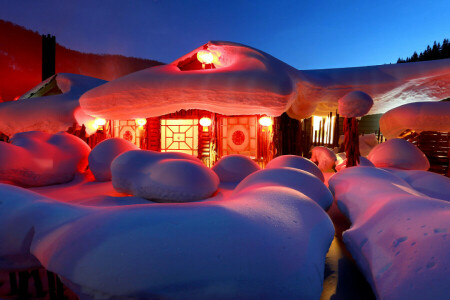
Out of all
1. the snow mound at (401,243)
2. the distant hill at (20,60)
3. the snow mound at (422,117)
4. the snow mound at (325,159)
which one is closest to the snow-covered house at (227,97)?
→ the snow mound at (325,159)

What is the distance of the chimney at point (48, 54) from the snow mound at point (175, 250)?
17.3 metres

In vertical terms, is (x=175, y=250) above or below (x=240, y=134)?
below

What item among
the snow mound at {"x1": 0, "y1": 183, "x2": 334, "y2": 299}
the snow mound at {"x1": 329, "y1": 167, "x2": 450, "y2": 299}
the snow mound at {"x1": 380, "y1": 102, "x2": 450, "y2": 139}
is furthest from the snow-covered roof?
the snow mound at {"x1": 0, "y1": 183, "x2": 334, "y2": 299}

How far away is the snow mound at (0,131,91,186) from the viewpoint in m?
4.20

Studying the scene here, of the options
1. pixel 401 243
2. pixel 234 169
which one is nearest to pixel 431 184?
pixel 401 243

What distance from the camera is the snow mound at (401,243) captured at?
120 centimetres

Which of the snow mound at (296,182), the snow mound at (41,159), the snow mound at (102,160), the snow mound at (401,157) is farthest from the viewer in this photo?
the snow mound at (401,157)

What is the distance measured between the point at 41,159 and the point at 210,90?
3.97 metres

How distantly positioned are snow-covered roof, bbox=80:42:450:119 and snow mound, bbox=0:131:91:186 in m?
1.88

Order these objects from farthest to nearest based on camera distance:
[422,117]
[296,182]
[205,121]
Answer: [205,121]
[422,117]
[296,182]

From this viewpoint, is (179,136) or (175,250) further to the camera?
(179,136)

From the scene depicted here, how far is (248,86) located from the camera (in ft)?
17.9

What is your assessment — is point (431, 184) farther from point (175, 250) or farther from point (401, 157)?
point (175, 250)

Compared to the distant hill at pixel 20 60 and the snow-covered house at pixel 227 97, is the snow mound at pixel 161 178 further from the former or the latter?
the distant hill at pixel 20 60
